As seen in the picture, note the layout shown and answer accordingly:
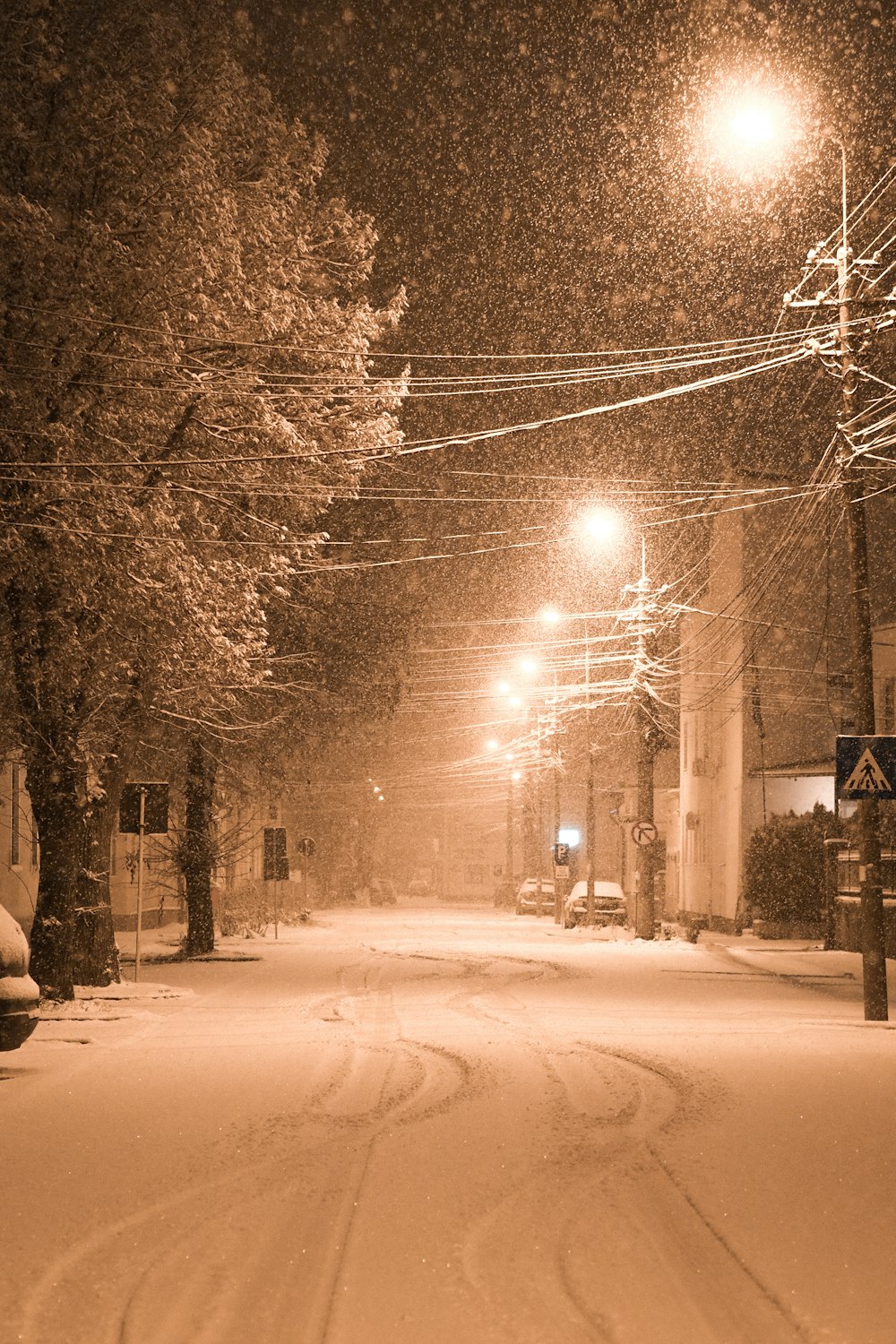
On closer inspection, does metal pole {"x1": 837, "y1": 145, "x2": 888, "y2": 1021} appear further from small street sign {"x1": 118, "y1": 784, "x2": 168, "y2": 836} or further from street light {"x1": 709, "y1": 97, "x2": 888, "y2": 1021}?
small street sign {"x1": 118, "y1": 784, "x2": 168, "y2": 836}

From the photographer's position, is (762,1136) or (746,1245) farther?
(762,1136)

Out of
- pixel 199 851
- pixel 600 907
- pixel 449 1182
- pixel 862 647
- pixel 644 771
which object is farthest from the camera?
pixel 600 907

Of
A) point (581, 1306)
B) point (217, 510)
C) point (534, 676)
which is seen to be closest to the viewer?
point (581, 1306)

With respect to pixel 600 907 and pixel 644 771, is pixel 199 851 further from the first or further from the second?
pixel 600 907

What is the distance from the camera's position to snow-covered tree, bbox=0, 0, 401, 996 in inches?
645

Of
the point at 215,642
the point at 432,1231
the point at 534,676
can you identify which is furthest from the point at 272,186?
the point at 534,676

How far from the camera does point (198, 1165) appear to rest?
28.4ft

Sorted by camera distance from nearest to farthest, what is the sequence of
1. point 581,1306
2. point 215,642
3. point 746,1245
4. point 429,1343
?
point 429,1343
point 581,1306
point 746,1245
point 215,642

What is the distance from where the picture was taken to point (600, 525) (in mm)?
32188

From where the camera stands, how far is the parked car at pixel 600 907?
4766 cm

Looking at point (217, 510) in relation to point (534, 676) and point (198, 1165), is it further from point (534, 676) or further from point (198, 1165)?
point (534, 676)

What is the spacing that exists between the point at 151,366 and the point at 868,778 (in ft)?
32.3

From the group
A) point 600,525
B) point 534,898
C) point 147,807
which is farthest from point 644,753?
point 534,898

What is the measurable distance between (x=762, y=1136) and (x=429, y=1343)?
4.73 m
